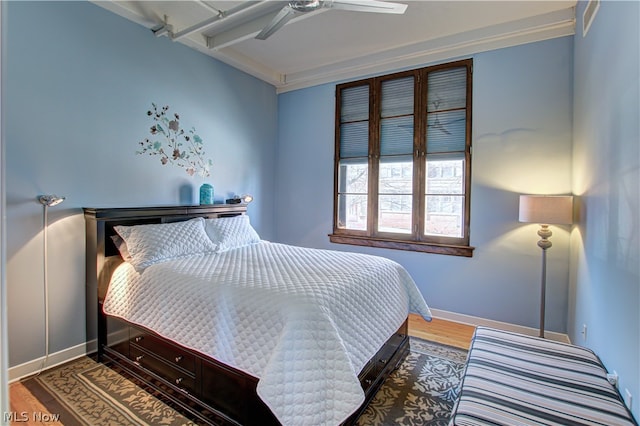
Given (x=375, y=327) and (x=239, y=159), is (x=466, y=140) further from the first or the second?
(x=239, y=159)

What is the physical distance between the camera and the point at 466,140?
3.35 meters

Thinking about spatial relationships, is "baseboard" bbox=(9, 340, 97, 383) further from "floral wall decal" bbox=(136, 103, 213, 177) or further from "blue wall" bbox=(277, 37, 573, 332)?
"blue wall" bbox=(277, 37, 573, 332)

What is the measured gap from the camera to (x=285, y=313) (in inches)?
63.0

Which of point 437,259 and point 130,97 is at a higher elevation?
point 130,97

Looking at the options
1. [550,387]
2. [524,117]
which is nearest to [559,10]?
[524,117]

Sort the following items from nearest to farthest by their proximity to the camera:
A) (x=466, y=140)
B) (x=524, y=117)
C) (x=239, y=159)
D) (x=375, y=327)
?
(x=375, y=327)
(x=524, y=117)
(x=466, y=140)
(x=239, y=159)

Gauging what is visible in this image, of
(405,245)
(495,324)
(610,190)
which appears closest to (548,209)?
(610,190)

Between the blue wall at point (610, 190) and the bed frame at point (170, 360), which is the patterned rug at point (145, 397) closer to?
the bed frame at point (170, 360)

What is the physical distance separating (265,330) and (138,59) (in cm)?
277

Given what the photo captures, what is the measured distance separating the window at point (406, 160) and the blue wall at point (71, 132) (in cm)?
187

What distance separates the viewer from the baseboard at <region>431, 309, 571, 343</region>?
9.72 feet

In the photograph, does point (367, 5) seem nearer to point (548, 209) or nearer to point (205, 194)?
point (548, 209)

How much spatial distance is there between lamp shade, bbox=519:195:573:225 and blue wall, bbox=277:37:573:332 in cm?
44

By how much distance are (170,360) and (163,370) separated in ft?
0.42
